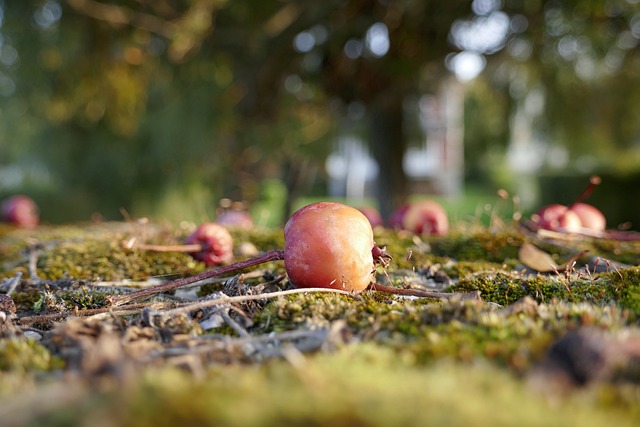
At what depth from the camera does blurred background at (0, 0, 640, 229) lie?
26.6 feet

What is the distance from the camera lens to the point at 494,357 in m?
1.32

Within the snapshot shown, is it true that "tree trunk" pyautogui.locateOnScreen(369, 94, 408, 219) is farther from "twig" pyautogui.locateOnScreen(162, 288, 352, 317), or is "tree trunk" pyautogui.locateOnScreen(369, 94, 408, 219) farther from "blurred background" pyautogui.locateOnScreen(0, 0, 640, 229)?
"twig" pyautogui.locateOnScreen(162, 288, 352, 317)

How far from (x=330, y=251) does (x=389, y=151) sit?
7.97 meters

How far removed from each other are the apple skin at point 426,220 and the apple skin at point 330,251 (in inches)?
85.1

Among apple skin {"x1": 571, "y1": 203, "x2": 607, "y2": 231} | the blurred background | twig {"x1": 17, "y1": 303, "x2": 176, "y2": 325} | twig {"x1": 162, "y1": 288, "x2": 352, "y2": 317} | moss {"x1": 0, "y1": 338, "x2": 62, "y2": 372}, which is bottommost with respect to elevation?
apple skin {"x1": 571, "y1": 203, "x2": 607, "y2": 231}

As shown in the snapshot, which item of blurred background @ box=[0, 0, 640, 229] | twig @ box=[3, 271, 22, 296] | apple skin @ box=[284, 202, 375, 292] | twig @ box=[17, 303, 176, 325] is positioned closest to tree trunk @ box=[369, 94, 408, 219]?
blurred background @ box=[0, 0, 640, 229]

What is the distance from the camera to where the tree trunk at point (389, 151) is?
975cm

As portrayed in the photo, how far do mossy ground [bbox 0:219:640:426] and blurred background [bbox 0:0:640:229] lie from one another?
550cm

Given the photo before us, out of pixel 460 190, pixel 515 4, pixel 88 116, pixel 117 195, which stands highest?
pixel 515 4

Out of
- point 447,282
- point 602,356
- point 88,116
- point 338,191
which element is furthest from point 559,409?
point 338,191

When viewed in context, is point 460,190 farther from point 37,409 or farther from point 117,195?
point 37,409

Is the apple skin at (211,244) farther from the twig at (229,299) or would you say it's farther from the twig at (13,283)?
the twig at (229,299)

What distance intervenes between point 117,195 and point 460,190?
2664 centimetres

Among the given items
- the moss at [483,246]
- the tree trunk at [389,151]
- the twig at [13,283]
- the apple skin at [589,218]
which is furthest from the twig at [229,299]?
the tree trunk at [389,151]
